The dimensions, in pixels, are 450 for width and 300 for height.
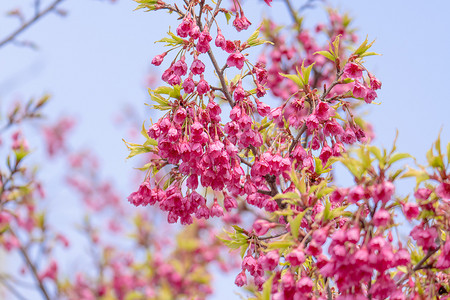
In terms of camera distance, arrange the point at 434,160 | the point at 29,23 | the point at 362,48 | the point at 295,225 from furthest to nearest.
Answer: the point at 29,23 → the point at 362,48 → the point at 295,225 → the point at 434,160

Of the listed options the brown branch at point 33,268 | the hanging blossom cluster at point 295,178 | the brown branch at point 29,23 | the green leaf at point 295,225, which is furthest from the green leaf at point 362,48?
the brown branch at point 33,268

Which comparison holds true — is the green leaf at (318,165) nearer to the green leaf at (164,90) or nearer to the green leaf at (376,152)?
the green leaf at (376,152)

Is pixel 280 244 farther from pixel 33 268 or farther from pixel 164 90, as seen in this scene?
pixel 33 268

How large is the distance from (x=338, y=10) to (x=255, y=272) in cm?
458

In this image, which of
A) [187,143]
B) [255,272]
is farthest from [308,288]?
[187,143]

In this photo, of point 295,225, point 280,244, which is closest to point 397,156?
point 295,225

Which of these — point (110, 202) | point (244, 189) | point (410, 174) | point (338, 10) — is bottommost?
point (410, 174)

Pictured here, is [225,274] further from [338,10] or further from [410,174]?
[410,174]

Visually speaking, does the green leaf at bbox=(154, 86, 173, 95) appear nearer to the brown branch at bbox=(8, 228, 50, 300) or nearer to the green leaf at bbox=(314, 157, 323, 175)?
the green leaf at bbox=(314, 157, 323, 175)

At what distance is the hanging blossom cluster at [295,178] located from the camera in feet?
7.04

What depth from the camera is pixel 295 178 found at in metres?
2.41

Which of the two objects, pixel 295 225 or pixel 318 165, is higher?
pixel 318 165

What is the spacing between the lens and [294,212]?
2389 millimetres

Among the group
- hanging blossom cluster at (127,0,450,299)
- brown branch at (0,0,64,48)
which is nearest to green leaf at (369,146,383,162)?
hanging blossom cluster at (127,0,450,299)
